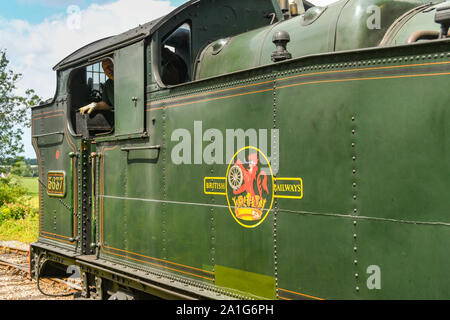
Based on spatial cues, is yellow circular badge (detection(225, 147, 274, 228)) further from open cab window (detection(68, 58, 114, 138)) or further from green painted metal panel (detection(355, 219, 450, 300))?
open cab window (detection(68, 58, 114, 138))

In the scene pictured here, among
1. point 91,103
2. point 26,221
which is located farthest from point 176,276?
point 26,221

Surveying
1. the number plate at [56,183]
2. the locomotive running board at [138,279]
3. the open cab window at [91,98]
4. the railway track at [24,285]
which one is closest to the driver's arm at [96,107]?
the open cab window at [91,98]

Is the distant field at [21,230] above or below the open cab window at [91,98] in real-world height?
below

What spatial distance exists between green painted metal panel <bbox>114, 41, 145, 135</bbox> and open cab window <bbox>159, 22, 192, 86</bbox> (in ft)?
1.09

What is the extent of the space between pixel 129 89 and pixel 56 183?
2318mm

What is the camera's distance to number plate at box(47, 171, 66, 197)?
6.50m

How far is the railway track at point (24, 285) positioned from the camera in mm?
7078

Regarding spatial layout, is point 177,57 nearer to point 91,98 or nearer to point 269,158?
point 91,98

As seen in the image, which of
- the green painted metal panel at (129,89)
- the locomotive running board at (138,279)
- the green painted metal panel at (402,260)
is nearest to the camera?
the green painted metal panel at (402,260)

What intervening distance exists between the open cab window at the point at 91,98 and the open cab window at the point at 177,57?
0.99 metres

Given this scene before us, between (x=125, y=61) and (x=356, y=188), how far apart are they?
3301 mm

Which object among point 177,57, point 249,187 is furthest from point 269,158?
point 177,57

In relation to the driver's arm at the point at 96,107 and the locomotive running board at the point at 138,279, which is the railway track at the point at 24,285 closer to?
the locomotive running board at the point at 138,279

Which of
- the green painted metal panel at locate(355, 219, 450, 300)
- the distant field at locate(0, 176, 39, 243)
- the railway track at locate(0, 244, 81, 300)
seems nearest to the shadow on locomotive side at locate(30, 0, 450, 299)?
the green painted metal panel at locate(355, 219, 450, 300)
